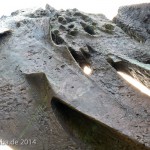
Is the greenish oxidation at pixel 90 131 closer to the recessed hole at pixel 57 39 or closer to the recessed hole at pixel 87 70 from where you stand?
the recessed hole at pixel 87 70

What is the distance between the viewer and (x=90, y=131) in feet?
6.68

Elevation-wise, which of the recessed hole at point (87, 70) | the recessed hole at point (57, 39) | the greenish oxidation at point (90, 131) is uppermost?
the recessed hole at point (57, 39)

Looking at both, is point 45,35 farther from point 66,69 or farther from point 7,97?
point 7,97

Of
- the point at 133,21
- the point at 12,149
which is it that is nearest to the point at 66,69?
the point at 12,149

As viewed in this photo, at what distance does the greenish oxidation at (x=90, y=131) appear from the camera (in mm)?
1898

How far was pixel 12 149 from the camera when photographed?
2156mm

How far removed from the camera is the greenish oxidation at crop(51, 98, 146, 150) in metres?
1.90

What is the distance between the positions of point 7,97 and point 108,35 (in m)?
1.10

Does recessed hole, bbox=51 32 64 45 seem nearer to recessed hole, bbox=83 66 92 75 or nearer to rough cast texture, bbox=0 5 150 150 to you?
rough cast texture, bbox=0 5 150 150

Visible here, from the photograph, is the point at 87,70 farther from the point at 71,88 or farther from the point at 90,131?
the point at 90,131

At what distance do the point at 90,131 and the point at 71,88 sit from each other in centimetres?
32

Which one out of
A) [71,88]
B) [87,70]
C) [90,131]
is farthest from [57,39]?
[90,131]

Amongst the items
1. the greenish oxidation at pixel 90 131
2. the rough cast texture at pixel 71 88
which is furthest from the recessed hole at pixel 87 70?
the greenish oxidation at pixel 90 131

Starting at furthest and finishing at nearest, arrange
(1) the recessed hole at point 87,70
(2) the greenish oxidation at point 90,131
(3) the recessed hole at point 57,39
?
(3) the recessed hole at point 57,39
(1) the recessed hole at point 87,70
(2) the greenish oxidation at point 90,131
